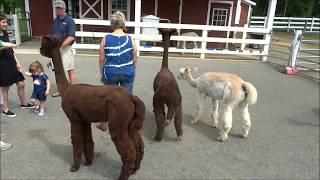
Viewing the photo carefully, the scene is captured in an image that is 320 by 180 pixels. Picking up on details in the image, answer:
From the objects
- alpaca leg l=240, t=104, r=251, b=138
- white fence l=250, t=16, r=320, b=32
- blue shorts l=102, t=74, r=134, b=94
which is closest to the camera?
blue shorts l=102, t=74, r=134, b=94

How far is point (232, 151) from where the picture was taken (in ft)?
15.0

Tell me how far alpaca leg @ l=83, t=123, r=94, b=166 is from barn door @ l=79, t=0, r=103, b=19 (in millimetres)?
12025

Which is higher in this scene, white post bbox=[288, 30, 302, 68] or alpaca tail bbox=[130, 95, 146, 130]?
white post bbox=[288, 30, 302, 68]

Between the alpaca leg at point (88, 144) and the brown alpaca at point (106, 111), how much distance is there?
3 centimetres

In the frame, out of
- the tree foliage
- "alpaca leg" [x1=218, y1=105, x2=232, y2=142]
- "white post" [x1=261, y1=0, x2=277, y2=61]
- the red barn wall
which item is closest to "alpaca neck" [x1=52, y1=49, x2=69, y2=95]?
"alpaca leg" [x1=218, y1=105, x2=232, y2=142]

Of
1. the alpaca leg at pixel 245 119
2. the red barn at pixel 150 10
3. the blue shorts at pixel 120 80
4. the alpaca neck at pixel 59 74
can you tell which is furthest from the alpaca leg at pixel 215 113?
the red barn at pixel 150 10

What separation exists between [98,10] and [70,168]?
1221cm

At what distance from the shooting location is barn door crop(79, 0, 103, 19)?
14.8 m

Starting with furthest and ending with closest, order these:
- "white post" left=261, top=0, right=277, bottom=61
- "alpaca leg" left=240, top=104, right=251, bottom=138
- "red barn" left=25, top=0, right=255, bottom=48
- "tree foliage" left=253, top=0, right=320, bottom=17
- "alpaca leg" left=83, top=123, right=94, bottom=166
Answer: "tree foliage" left=253, top=0, right=320, bottom=17, "red barn" left=25, top=0, right=255, bottom=48, "white post" left=261, top=0, right=277, bottom=61, "alpaca leg" left=240, top=104, right=251, bottom=138, "alpaca leg" left=83, top=123, right=94, bottom=166

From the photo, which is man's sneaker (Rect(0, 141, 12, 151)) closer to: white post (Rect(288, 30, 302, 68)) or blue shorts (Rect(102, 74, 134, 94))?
blue shorts (Rect(102, 74, 134, 94))

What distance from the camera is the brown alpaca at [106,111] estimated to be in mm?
3287

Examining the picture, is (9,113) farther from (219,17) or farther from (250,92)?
(219,17)

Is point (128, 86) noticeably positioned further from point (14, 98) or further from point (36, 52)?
point (36, 52)

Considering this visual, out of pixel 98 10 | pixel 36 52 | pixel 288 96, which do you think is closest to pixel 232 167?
pixel 288 96
